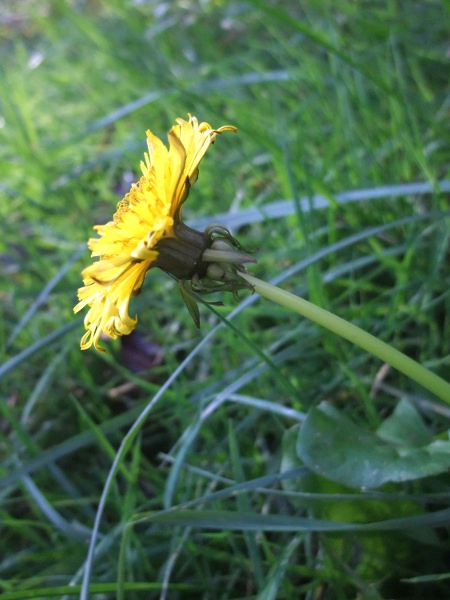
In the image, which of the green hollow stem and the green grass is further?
the green grass

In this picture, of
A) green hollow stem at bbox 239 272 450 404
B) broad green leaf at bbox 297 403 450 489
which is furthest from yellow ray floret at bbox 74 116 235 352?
broad green leaf at bbox 297 403 450 489

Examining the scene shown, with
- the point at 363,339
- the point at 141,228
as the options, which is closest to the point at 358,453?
the point at 363,339

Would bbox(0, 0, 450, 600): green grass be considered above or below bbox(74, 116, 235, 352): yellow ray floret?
below

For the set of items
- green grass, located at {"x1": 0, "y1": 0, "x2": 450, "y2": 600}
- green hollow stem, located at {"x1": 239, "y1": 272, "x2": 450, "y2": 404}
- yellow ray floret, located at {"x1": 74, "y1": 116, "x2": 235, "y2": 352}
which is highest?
yellow ray floret, located at {"x1": 74, "y1": 116, "x2": 235, "y2": 352}

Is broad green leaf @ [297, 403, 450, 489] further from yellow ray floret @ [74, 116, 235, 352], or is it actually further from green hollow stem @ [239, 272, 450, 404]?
yellow ray floret @ [74, 116, 235, 352]

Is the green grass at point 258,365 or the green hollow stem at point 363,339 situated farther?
the green grass at point 258,365

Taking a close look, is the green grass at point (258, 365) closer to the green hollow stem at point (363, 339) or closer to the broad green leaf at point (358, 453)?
the broad green leaf at point (358, 453)

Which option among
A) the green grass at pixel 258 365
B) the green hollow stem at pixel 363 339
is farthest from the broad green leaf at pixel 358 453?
the green hollow stem at pixel 363 339
